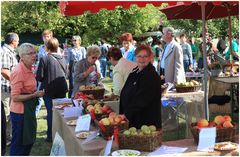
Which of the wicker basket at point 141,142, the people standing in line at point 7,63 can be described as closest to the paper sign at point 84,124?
the wicker basket at point 141,142

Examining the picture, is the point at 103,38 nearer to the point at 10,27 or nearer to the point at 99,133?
the point at 10,27

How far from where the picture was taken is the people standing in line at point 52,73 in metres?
5.04

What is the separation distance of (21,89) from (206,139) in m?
2.01

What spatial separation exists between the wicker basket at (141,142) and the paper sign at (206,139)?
0.94 feet

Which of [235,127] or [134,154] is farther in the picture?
[235,127]

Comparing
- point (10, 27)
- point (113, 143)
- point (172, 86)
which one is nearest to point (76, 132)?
point (113, 143)

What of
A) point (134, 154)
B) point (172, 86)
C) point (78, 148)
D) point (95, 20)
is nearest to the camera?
point (134, 154)

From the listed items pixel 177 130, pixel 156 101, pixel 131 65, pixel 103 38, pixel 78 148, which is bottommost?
pixel 177 130

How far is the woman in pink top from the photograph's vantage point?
147 inches

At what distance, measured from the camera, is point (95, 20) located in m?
23.4

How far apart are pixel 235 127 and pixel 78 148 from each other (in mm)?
1196

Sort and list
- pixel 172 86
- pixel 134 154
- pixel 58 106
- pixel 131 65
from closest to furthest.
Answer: pixel 134 154 < pixel 131 65 < pixel 58 106 < pixel 172 86

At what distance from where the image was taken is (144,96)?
10.6 ft

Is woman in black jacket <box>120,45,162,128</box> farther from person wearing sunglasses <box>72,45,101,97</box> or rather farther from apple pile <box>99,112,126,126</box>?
person wearing sunglasses <box>72,45,101,97</box>
